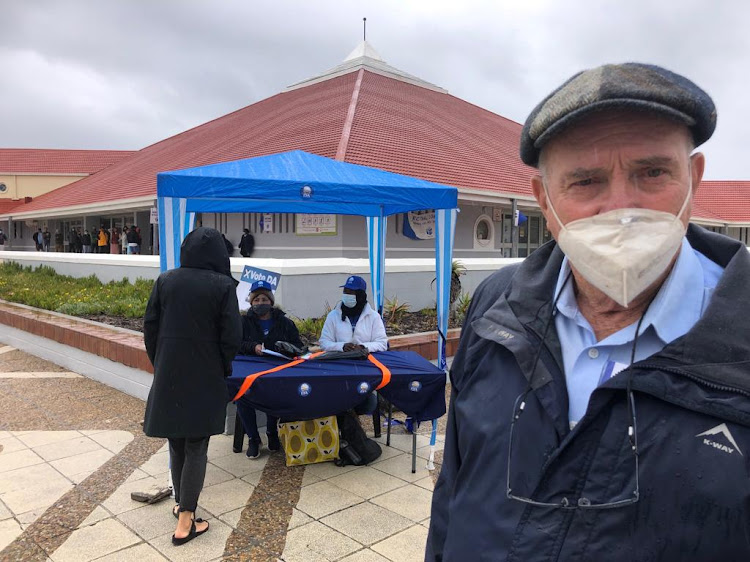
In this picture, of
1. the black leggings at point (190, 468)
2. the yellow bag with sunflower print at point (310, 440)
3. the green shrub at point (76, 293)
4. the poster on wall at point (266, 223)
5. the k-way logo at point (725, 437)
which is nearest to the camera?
the k-way logo at point (725, 437)

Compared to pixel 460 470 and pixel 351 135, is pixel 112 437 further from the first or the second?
pixel 351 135

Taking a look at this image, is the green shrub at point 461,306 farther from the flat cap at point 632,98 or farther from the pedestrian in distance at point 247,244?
the pedestrian in distance at point 247,244

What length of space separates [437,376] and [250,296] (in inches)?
74.9

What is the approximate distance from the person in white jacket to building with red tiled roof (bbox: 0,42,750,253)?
9.30m

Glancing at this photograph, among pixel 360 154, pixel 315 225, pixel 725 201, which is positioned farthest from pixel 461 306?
pixel 725 201

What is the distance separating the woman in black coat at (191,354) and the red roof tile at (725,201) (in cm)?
2737

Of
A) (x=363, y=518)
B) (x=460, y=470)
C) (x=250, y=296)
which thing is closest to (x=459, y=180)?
(x=250, y=296)

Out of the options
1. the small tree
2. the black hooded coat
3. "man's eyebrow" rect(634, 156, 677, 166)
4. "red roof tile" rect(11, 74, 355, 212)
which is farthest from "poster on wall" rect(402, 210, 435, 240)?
"man's eyebrow" rect(634, 156, 677, 166)

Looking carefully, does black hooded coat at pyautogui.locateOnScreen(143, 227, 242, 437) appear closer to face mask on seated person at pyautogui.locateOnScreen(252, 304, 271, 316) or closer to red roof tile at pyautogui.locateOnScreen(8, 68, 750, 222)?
face mask on seated person at pyautogui.locateOnScreen(252, 304, 271, 316)

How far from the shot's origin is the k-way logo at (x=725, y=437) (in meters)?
0.99

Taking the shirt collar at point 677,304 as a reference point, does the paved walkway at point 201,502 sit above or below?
below

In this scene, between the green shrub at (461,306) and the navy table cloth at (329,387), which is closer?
the navy table cloth at (329,387)

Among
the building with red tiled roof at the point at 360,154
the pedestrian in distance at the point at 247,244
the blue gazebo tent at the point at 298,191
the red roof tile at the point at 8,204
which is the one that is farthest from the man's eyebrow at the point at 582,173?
the red roof tile at the point at 8,204

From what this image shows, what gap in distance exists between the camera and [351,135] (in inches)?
677
